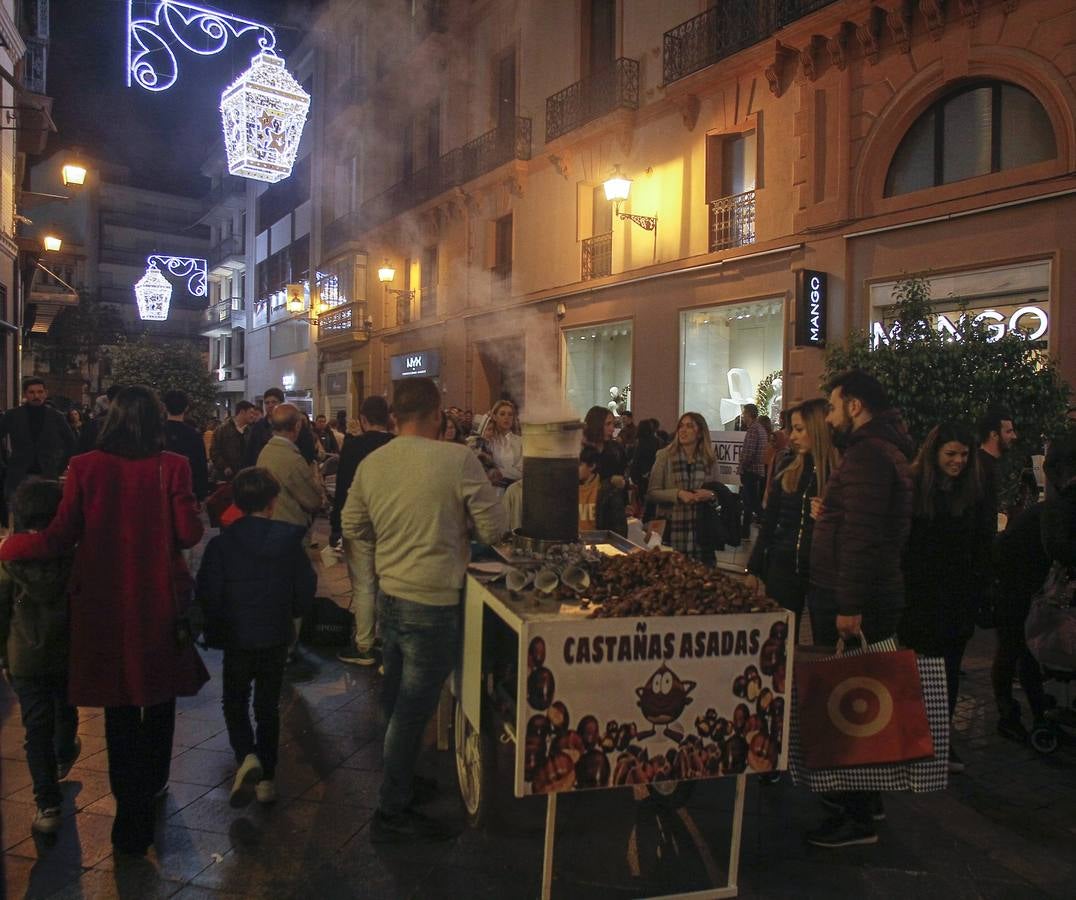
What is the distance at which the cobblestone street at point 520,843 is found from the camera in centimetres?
297

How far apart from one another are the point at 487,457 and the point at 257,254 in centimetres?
3305

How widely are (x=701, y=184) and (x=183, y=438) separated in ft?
31.2

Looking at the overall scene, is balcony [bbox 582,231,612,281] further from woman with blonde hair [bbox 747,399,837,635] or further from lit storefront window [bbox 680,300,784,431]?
woman with blonde hair [bbox 747,399,837,635]

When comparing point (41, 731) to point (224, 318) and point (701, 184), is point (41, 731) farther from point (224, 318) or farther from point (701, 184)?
point (224, 318)

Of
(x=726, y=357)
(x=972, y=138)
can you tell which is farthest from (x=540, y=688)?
(x=726, y=357)

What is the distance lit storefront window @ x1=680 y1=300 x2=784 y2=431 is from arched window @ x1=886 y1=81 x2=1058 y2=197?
9.44 feet

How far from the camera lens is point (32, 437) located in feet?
28.5

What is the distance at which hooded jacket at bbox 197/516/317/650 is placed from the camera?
3502 mm

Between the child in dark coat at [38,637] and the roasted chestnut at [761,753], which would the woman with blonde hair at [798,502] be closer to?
the roasted chestnut at [761,753]

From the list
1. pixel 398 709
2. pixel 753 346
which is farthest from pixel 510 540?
pixel 753 346

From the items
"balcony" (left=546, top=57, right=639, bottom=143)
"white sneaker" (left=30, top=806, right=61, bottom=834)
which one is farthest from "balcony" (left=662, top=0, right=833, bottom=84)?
"white sneaker" (left=30, top=806, right=61, bottom=834)

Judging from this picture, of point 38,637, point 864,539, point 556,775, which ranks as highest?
point 864,539

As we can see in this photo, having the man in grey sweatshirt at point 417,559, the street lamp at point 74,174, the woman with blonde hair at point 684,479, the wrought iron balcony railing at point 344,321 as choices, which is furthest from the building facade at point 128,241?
the man in grey sweatshirt at point 417,559

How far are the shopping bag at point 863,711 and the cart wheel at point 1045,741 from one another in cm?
152
